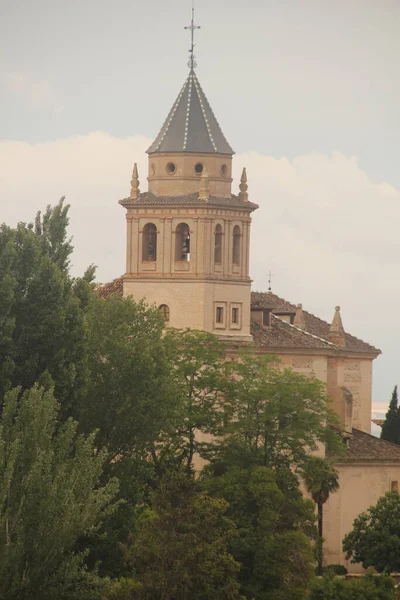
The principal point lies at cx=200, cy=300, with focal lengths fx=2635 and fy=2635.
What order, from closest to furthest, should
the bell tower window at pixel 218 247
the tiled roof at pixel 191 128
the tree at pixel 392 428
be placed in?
the tiled roof at pixel 191 128 → the bell tower window at pixel 218 247 → the tree at pixel 392 428

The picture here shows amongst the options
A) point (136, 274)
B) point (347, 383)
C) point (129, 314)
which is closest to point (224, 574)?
point (129, 314)

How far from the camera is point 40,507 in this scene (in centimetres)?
7300

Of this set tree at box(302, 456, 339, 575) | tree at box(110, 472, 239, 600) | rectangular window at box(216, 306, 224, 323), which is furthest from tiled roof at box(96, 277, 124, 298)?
tree at box(110, 472, 239, 600)

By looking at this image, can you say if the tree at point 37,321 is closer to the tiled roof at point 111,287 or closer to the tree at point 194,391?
the tree at point 194,391

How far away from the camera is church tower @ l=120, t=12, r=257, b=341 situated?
107m

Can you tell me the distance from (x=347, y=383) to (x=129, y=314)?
29738 mm

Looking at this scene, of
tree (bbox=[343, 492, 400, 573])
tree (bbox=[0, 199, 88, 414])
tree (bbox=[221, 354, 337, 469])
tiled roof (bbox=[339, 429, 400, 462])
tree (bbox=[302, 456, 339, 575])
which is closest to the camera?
tree (bbox=[0, 199, 88, 414])

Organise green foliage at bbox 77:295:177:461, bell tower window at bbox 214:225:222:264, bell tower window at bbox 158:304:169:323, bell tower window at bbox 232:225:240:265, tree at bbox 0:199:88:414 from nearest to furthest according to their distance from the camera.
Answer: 1. tree at bbox 0:199:88:414
2. green foliage at bbox 77:295:177:461
3. bell tower window at bbox 158:304:169:323
4. bell tower window at bbox 214:225:222:264
5. bell tower window at bbox 232:225:240:265

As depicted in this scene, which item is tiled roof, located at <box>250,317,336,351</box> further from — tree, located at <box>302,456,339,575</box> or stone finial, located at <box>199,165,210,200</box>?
stone finial, located at <box>199,165,210,200</box>

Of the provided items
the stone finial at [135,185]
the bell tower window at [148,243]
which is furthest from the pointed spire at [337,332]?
the stone finial at [135,185]

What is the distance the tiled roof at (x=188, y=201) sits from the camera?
107m

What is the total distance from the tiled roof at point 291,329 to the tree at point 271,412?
7.46 metres

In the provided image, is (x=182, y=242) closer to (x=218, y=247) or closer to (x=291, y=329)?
(x=218, y=247)

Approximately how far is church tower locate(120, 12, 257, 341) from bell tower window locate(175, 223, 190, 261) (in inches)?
1.6
